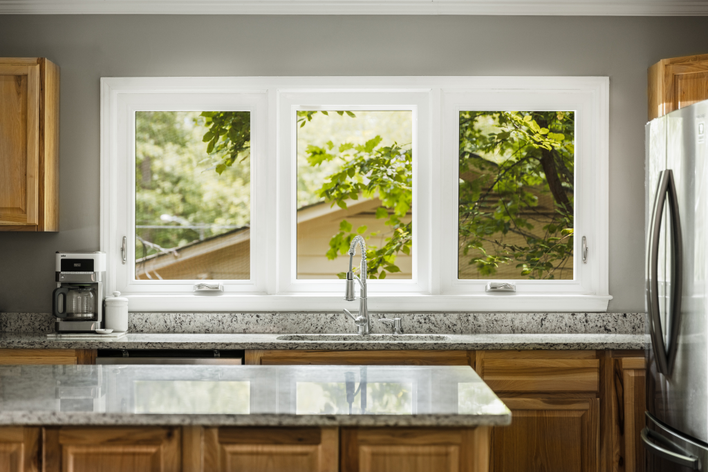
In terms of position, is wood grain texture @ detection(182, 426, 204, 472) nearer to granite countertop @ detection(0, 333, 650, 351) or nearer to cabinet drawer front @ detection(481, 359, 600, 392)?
granite countertop @ detection(0, 333, 650, 351)

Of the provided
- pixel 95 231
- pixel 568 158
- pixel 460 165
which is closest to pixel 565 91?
pixel 568 158

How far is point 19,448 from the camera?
1403mm

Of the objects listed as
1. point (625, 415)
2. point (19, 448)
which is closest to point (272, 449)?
point (19, 448)

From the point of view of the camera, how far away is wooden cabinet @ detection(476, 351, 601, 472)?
252cm

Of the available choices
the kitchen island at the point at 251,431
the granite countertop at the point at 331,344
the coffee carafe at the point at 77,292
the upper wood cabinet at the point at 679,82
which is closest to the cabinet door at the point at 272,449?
the kitchen island at the point at 251,431

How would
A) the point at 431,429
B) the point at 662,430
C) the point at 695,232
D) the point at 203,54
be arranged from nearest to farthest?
the point at 431,429 < the point at 695,232 < the point at 662,430 < the point at 203,54

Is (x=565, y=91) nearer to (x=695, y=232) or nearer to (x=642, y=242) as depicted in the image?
(x=642, y=242)

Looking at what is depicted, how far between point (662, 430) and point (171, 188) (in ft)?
8.38

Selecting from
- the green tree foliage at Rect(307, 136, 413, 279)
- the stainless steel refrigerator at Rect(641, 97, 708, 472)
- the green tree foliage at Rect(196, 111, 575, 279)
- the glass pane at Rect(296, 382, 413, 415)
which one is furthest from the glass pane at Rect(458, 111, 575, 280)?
the glass pane at Rect(296, 382, 413, 415)

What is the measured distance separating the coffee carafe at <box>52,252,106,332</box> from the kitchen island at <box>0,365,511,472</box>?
1.44m

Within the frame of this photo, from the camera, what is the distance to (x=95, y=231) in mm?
3045

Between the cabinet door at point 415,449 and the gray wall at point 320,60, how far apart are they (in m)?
1.99

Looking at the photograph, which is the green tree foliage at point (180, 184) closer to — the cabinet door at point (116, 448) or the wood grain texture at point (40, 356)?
the wood grain texture at point (40, 356)

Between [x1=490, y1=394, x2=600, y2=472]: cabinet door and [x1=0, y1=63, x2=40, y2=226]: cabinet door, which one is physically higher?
[x1=0, y1=63, x2=40, y2=226]: cabinet door
